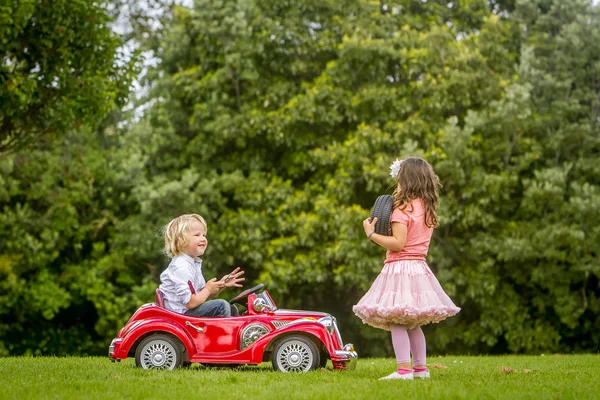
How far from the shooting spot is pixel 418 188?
763 centimetres

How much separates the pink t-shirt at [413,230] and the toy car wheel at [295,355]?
1240 mm

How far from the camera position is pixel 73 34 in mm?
13961

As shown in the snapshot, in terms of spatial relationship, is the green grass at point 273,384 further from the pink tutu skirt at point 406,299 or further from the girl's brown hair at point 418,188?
the girl's brown hair at point 418,188

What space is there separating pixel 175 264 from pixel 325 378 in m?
2.10

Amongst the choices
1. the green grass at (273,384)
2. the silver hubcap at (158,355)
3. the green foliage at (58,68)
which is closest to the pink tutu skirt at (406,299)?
the green grass at (273,384)

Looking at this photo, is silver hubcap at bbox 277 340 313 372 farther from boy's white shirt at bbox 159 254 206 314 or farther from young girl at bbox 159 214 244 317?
boy's white shirt at bbox 159 254 206 314

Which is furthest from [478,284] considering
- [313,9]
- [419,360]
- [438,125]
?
[419,360]

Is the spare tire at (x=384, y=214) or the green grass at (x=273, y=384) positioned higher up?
the spare tire at (x=384, y=214)

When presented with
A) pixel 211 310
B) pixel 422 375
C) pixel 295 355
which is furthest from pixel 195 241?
pixel 422 375

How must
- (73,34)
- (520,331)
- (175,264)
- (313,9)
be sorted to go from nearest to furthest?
(175,264) < (73,34) < (520,331) < (313,9)

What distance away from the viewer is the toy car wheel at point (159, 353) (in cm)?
825

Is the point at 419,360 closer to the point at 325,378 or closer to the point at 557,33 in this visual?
the point at 325,378

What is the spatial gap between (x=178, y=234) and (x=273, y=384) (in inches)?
91.2

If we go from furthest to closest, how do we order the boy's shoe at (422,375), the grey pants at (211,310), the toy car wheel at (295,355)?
1. the grey pants at (211,310)
2. the toy car wheel at (295,355)
3. the boy's shoe at (422,375)
